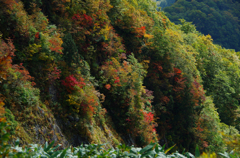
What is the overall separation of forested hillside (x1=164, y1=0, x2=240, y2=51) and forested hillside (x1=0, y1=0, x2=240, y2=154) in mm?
84362

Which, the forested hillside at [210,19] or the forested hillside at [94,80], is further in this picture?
the forested hillside at [210,19]

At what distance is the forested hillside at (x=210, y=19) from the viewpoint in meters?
107

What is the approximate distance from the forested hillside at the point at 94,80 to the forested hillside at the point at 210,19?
277 ft

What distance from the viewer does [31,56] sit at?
9.91m

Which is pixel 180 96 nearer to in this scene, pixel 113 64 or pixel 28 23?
pixel 113 64

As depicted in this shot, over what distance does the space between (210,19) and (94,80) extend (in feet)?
359

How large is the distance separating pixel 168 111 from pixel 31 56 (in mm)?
16863

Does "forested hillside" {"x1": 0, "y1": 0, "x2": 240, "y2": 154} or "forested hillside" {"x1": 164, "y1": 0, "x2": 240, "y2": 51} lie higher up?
"forested hillside" {"x1": 164, "y1": 0, "x2": 240, "y2": 51}

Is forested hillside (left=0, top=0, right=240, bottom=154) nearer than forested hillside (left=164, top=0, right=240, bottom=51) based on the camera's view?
Yes

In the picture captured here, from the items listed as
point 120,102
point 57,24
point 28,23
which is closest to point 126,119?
point 120,102

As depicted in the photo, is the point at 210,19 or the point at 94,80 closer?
the point at 94,80

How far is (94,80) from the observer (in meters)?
14.8

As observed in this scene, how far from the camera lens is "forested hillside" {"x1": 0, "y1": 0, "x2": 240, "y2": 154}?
8633mm

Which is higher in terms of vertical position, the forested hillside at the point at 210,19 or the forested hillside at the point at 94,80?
the forested hillside at the point at 210,19
